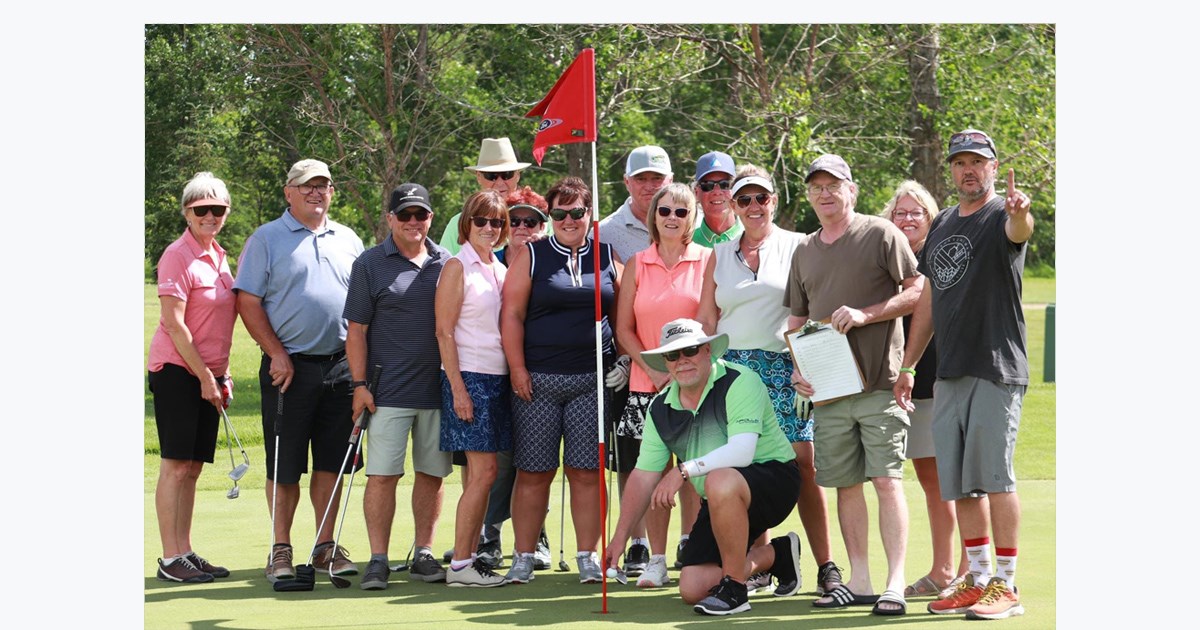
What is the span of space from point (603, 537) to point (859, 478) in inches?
44.1

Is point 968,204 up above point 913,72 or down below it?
below

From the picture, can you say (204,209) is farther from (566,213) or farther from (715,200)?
(715,200)

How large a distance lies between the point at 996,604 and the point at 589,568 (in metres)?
1.89

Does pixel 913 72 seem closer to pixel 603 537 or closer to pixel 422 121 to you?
pixel 422 121

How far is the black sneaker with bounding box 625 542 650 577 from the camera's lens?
7.18m

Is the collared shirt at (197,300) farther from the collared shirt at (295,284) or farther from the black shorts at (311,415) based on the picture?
the black shorts at (311,415)

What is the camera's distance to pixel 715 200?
7207 mm

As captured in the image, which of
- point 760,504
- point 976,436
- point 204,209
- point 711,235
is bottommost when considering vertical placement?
point 760,504

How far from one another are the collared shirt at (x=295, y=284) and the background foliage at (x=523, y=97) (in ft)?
31.1

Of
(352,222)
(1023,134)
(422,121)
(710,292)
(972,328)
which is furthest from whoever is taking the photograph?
(352,222)

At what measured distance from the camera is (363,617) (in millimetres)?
6051

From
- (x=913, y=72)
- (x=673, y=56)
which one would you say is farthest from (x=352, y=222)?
(x=913, y=72)

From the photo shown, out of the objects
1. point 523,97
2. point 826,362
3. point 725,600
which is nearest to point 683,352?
point 826,362

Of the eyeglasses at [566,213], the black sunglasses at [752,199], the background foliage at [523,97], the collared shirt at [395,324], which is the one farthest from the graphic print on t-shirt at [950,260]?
the background foliage at [523,97]
